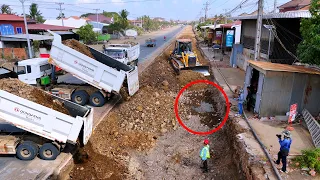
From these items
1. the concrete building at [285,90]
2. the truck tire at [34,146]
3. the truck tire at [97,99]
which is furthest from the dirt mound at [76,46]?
the concrete building at [285,90]

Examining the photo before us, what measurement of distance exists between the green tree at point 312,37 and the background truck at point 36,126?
825 cm

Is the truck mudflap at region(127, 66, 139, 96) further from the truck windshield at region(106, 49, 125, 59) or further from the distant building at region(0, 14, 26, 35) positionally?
the distant building at region(0, 14, 26, 35)

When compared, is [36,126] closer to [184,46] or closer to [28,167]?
[28,167]

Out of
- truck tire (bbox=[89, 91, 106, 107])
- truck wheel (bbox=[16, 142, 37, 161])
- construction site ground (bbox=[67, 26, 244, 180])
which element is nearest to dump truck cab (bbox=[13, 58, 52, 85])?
truck tire (bbox=[89, 91, 106, 107])

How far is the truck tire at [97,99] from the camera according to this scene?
45.1 ft

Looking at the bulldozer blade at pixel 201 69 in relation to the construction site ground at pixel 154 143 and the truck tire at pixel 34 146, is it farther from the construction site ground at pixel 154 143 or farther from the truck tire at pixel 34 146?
the truck tire at pixel 34 146

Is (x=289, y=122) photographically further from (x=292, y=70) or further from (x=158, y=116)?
(x=158, y=116)

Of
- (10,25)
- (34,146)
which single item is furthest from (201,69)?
(10,25)

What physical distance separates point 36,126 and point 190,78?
13438mm

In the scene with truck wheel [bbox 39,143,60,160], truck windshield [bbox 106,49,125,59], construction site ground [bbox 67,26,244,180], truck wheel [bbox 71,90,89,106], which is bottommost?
construction site ground [bbox 67,26,244,180]

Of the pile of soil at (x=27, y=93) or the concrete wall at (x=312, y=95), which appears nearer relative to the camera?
the pile of soil at (x=27, y=93)

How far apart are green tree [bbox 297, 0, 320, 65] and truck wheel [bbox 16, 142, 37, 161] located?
9951 mm

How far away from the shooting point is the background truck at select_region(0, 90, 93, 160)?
8094 mm

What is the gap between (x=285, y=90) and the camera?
10914 millimetres
